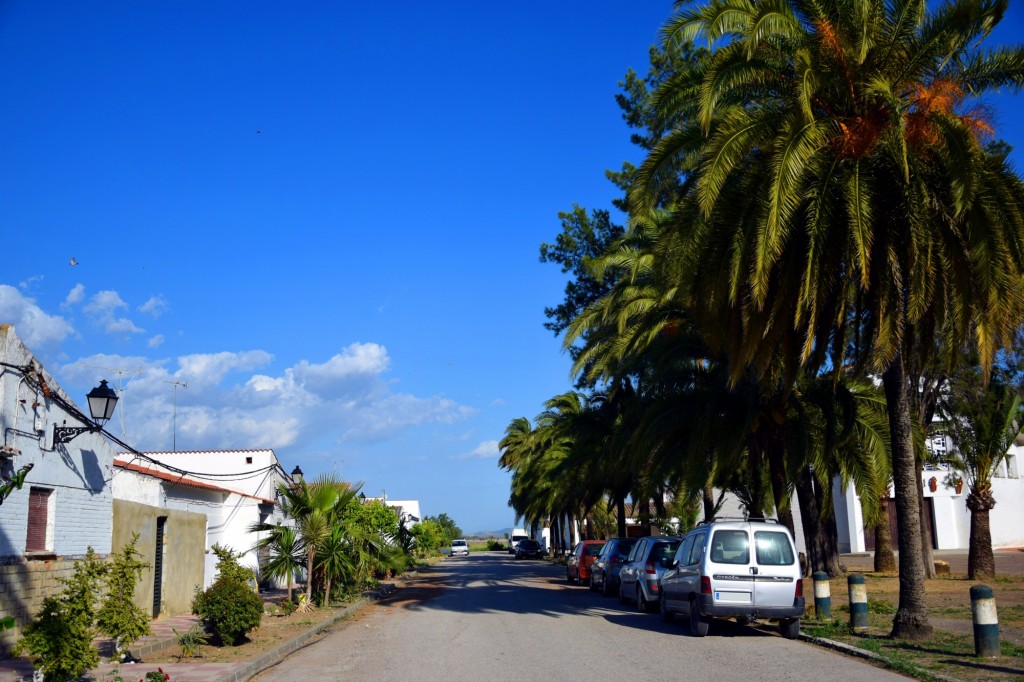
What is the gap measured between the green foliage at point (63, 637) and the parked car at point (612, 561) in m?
17.6

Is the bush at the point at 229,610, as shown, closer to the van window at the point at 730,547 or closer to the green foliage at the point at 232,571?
the green foliage at the point at 232,571

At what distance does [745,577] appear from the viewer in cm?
1573

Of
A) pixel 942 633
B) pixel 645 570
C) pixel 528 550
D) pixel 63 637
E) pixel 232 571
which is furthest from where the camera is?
pixel 528 550

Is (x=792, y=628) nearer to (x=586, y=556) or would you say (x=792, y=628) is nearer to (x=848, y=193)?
(x=848, y=193)

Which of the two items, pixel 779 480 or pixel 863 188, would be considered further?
pixel 779 480

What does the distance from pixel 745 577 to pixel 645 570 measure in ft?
19.8

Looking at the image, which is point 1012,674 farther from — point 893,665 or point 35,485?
point 35,485

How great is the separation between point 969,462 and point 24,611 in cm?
2569

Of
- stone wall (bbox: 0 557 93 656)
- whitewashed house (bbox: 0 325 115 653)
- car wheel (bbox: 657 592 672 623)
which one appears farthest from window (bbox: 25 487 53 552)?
car wheel (bbox: 657 592 672 623)

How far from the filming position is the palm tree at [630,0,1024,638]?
A: 1329cm

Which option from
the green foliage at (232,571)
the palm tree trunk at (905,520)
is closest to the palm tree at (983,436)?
the palm tree trunk at (905,520)

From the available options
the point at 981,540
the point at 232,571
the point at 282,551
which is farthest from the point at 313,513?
the point at 981,540

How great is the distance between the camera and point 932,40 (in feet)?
46.2

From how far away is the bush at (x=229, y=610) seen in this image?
15.3m
